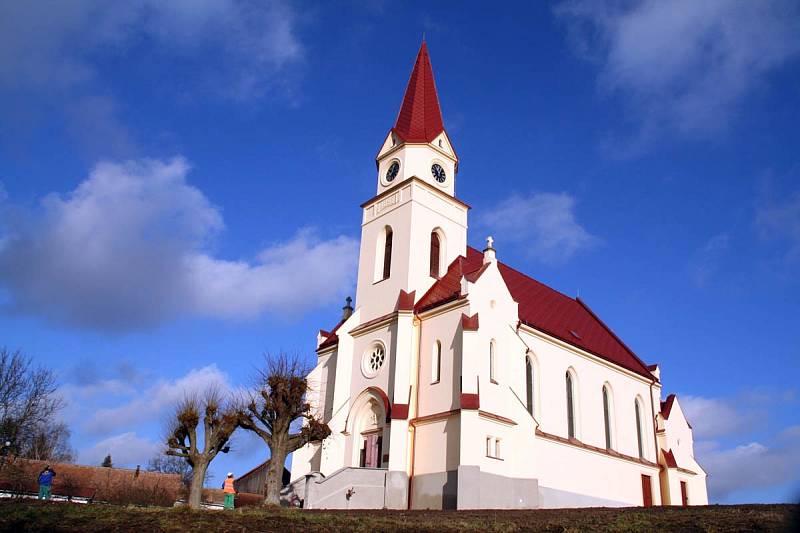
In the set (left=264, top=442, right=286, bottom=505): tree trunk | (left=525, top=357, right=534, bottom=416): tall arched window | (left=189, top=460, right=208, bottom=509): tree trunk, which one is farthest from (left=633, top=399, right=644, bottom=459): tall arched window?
(left=189, top=460, right=208, bottom=509): tree trunk

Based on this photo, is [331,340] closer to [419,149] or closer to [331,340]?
[331,340]

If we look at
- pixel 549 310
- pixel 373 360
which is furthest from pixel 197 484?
pixel 549 310

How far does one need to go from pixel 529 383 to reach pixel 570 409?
391cm

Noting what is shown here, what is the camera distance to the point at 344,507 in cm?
2970

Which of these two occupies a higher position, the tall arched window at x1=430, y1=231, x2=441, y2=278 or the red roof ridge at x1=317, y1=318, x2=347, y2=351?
the tall arched window at x1=430, y1=231, x2=441, y2=278

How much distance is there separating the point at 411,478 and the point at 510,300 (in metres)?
10.1

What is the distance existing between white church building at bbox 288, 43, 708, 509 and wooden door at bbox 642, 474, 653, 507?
9 centimetres

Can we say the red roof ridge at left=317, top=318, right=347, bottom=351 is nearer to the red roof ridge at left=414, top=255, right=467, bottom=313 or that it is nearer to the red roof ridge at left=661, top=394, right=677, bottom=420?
the red roof ridge at left=414, top=255, right=467, bottom=313

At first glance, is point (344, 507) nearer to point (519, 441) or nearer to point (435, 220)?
point (519, 441)

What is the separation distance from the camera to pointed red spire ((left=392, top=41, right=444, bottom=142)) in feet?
133

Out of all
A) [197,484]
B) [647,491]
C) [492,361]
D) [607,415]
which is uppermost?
[492,361]

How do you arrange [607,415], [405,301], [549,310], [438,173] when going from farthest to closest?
[549,310]
[607,415]
[438,173]
[405,301]

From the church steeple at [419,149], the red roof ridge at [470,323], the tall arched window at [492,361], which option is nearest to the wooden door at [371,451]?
the tall arched window at [492,361]

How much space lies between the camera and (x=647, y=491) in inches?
1646
